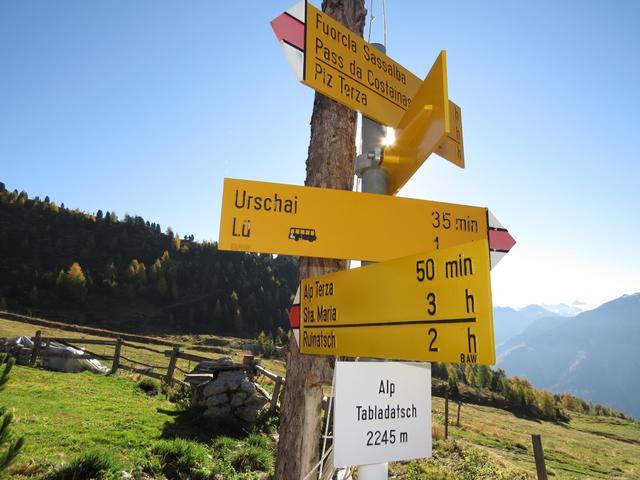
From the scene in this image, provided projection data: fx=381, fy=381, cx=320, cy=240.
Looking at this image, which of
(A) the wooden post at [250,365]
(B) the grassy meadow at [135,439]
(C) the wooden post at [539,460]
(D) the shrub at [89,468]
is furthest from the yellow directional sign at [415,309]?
(A) the wooden post at [250,365]

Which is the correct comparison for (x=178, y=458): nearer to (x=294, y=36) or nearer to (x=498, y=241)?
(x=498, y=241)

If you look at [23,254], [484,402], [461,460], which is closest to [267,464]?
[461,460]

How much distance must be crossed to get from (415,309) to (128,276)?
118 metres

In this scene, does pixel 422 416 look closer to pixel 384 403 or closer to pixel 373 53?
pixel 384 403

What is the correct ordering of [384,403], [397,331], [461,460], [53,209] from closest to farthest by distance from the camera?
[397,331] < [384,403] < [461,460] < [53,209]

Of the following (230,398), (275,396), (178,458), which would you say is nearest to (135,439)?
(178,458)

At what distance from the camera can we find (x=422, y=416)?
194 centimetres

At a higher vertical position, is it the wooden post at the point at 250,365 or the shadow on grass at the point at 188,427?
the wooden post at the point at 250,365

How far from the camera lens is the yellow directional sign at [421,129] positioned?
1721mm

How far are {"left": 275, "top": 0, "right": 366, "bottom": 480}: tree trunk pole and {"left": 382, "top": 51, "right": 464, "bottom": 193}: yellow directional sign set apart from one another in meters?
0.81

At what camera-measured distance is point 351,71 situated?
2506mm

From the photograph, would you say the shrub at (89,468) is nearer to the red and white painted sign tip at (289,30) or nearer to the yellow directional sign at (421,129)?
the yellow directional sign at (421,129)

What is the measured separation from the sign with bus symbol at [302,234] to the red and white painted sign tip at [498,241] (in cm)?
106

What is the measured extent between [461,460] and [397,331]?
36.6ft
